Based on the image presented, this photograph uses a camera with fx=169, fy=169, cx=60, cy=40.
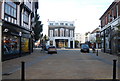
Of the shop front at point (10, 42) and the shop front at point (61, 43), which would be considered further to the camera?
the shop front at point (61, 43)

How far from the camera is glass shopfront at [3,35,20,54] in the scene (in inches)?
671

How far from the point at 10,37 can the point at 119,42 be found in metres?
14.2

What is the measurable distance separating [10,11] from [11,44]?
3.83 metres

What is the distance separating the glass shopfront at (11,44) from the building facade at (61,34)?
46.2 meters

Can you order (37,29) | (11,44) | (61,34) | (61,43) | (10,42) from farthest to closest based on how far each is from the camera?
(61,43) → (61,34) → (37,29) → (11,44) → (10,42)

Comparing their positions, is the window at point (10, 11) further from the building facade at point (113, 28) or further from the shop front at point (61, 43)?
the shop front at point (61, 43)

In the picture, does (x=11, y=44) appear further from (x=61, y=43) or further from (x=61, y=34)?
(x=61, y=43)

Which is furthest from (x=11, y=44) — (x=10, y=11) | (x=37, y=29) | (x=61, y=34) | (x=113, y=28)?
(x=61, y=34)

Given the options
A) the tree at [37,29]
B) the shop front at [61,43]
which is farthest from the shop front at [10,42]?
the shop front at [61,43]

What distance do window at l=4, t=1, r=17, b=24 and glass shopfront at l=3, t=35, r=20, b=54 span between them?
211 cm

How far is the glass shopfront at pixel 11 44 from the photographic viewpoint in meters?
17.0

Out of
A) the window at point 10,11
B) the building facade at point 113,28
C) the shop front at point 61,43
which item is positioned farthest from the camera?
the shop front at point 61,43

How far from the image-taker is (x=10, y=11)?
1950 centimetres

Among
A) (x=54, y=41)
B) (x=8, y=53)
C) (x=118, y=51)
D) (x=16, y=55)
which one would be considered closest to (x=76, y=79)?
(x=8, y=53)
